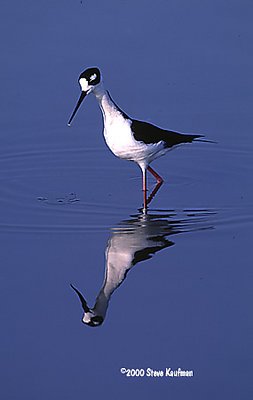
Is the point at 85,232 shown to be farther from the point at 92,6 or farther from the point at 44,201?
the point at 92,6

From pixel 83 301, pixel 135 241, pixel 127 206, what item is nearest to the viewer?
pixel 83 301

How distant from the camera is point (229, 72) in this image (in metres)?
10.7

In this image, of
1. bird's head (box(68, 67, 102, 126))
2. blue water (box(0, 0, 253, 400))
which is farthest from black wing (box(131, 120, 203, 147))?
bird's head (box(68, 67, 102, 126))

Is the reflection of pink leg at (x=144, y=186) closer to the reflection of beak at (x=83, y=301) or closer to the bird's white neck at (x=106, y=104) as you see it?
the bird's white neck at (x=106, y=104)

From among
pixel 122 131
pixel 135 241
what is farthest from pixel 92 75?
pixel 135 241

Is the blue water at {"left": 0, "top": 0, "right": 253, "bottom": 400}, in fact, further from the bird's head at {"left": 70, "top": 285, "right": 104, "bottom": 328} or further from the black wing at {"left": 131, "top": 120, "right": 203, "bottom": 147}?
the black wing at {"left": 131, "top": 120, "right": 203, "bottom": 147}

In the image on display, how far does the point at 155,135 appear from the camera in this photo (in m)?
8.65

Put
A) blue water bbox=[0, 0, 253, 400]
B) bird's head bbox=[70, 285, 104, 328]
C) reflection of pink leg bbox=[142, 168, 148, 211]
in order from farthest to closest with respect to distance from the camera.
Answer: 1. reflection of pink leg bbox=[142, 168, 148, 211]
2. bird's head bbox=[70, 285, 104, 328]
3. blue water bbox=[0, 0, 253, 400]

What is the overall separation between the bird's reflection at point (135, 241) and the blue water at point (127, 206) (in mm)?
19

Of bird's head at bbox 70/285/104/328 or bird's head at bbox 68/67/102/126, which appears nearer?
bird's head at bbox 70/285/104/328

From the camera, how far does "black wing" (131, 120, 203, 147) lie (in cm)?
850

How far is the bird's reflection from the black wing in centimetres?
70

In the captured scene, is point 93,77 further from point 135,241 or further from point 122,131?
point 135,241

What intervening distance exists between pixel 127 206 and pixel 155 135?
699 mm
